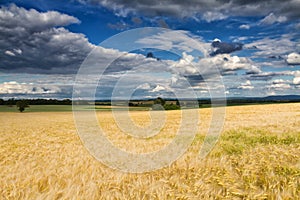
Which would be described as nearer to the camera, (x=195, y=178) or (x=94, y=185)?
(x=94, y=185)

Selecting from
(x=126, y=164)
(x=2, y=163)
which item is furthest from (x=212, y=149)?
(x=2, y=163)

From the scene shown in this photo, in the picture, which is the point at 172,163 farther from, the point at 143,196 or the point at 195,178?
the point at 143,196

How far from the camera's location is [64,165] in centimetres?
630

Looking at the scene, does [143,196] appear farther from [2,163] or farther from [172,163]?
[2,163]

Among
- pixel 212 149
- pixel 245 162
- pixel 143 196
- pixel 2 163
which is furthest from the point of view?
pixel 212 149

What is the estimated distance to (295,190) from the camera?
4469 millimetres

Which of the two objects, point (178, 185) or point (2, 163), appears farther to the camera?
point (2, 163)

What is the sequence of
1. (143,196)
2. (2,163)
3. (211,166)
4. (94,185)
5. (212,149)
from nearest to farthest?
(143,196) → (94,185) → (211,166) → (2,163) → (212,149)

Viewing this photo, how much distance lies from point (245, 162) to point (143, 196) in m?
2.79

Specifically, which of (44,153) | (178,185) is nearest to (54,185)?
(178,185)

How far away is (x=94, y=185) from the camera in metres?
4.65

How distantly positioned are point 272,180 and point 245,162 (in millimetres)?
1213

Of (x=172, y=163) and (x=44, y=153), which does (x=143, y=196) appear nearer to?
(x=172, y=163)

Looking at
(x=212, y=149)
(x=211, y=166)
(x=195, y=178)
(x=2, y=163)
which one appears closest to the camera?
(x=195, y=178)
